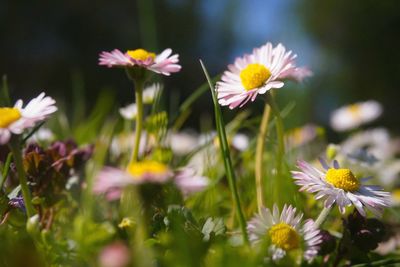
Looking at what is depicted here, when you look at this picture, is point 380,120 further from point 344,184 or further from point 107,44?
point 344,184

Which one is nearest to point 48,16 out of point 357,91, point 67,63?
point 67,63

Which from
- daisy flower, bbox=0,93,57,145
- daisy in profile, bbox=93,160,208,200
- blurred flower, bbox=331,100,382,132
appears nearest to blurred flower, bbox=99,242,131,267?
daisy in profile, bbox=93,160,208,200

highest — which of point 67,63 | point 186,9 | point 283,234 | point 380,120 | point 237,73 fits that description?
point 186,9

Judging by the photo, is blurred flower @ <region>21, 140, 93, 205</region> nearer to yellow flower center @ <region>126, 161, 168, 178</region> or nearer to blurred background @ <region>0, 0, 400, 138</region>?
yellow flower center @ <region>126, 161, 168, 178</region>

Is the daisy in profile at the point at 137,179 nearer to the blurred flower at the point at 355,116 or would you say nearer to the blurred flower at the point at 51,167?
the blurred flower at the point at 51,167

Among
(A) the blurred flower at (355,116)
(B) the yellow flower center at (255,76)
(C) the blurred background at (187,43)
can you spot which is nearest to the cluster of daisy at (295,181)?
(B) the yellow flower center at (255,76)

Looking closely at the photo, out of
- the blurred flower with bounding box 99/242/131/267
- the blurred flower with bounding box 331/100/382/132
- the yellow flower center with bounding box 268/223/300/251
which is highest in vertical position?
the blurred flower with bounding box 99/242/131/267

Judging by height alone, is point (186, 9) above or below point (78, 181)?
above
